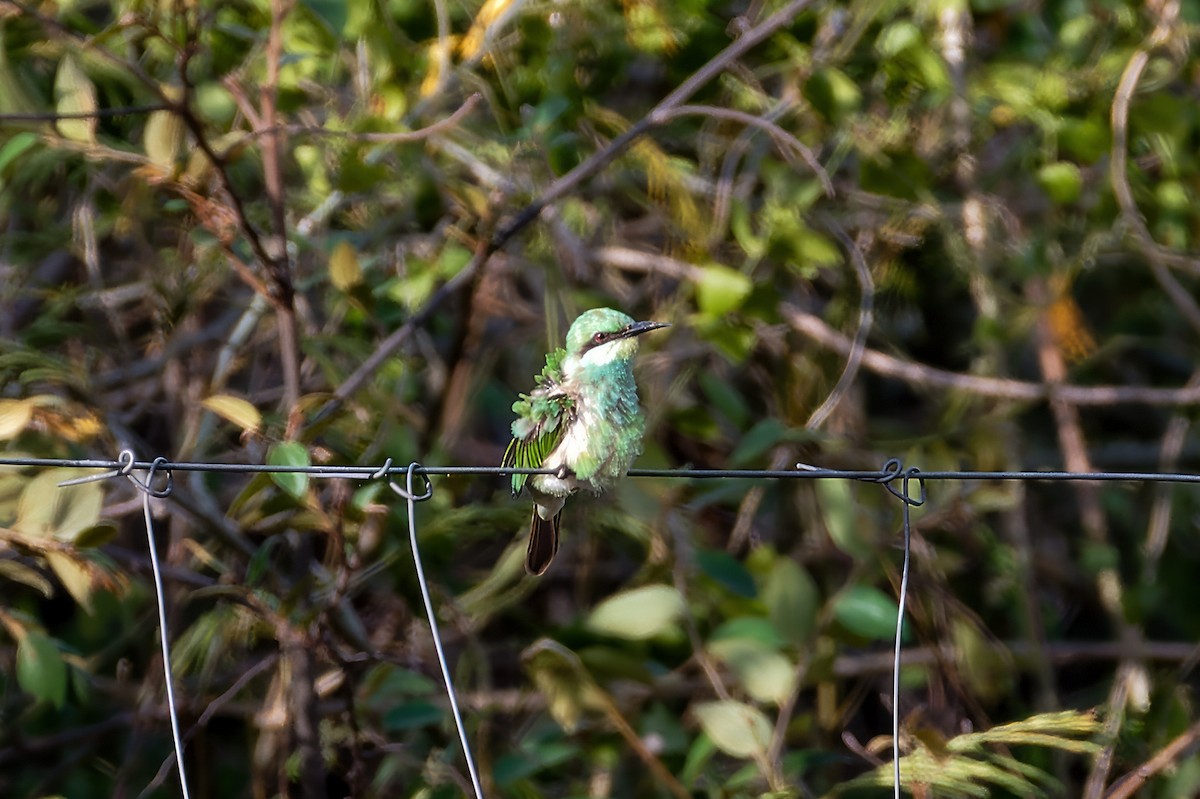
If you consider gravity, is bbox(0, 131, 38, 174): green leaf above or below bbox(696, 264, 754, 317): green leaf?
above

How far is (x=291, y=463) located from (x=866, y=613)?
156 cm

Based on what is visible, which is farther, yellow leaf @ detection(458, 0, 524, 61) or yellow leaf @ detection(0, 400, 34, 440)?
yellow leaf @ detection(458, 0, 524, 61)

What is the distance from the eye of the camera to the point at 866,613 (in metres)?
3.42

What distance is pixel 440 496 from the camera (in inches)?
137

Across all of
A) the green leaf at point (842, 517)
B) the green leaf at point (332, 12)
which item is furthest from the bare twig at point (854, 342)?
the green leaf at point (332, 12)

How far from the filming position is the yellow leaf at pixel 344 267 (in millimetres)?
3049

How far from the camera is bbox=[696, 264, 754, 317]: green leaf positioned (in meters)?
3.30

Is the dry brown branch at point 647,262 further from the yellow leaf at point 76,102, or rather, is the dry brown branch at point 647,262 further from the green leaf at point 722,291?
the yellow leaf at point 76,102

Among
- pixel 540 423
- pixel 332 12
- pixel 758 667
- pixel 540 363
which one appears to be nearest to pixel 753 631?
pixel 758 667

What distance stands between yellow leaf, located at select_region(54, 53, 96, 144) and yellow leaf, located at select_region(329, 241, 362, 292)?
53cm

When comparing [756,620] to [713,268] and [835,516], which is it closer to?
[835,516]

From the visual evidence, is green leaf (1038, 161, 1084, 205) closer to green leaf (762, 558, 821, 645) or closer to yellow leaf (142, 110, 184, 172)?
green leaf (762, 558, 821, 645)

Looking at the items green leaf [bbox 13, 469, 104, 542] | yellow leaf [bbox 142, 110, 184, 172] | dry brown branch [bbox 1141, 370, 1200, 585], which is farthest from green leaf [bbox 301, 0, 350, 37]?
dry brown branch [bbox 1141, 370, 1200, 585]

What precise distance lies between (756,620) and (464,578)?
100 cm
